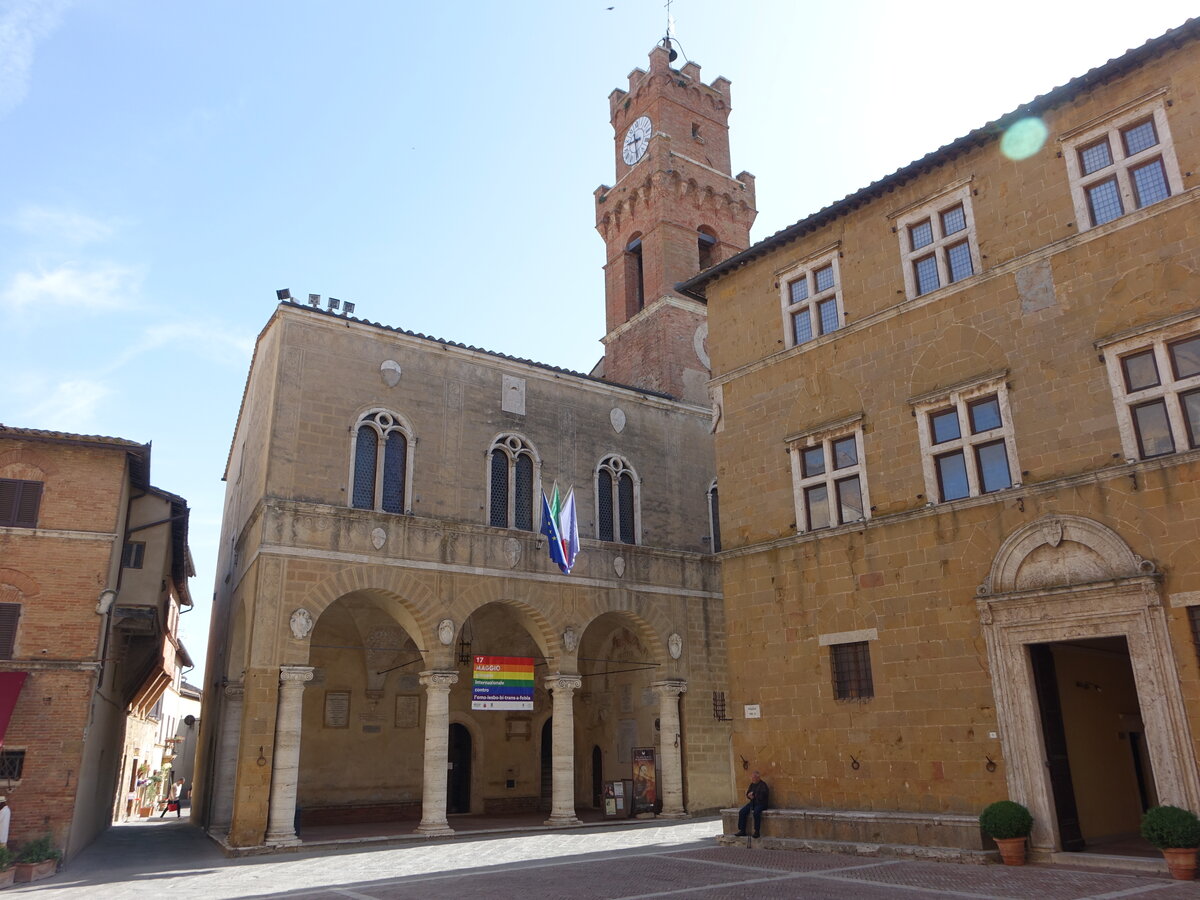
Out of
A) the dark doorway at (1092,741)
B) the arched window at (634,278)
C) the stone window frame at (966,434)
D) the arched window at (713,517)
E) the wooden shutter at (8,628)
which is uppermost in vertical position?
the arched window at (634,278)

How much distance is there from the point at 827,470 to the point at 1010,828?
6559mm

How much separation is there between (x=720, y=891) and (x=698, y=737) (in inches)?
527

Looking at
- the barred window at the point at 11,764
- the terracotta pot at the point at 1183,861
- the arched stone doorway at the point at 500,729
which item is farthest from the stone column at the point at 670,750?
the barred window at the point at 11,764

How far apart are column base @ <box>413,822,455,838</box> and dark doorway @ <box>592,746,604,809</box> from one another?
8331mm

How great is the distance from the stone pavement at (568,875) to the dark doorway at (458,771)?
6.71 metres

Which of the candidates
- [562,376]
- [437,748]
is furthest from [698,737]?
[562,376]

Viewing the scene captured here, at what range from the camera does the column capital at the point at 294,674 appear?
1889cm

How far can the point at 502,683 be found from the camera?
72.4ft

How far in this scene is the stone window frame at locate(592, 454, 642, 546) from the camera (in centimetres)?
2519

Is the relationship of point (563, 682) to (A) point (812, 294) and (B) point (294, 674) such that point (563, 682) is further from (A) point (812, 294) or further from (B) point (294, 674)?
(A) point (812, 294)

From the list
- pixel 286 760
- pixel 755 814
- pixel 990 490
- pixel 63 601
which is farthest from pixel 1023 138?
pixel 63 601

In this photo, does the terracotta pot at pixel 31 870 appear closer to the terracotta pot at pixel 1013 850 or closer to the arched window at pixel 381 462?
the arched window at pixel 381 462

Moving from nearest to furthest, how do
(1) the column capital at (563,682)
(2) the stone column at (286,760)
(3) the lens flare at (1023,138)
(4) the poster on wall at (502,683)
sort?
(3) the lens flare at (1023,138), (2) the stone column at (286,760), (4) the poster on wall at (502,683), (1) the column capital at (563,682)

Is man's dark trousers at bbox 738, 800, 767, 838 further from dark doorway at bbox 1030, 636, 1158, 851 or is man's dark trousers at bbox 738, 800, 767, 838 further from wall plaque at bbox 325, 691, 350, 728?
wall plaque at bbox 325, 691, 350, 728
